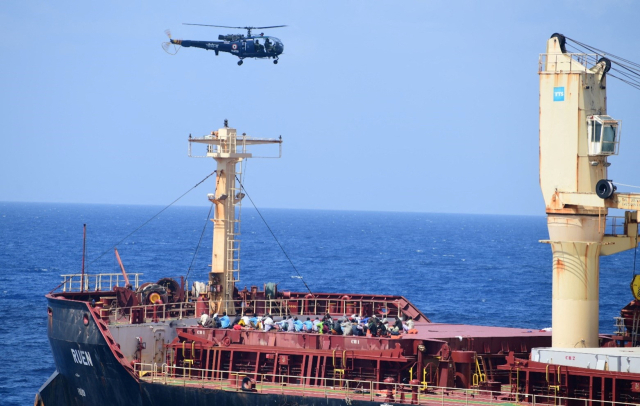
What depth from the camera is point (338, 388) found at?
34.5 m

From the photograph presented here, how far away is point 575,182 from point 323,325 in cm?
1134

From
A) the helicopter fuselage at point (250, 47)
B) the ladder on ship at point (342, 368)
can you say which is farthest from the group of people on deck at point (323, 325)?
the helicopter fuselage at point (250, 47)

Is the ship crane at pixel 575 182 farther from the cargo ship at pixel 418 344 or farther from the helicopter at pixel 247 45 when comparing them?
the helicopter at pixel 247 45

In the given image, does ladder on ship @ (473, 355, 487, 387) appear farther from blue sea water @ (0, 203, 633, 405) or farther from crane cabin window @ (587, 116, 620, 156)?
blue sea water @ (0, 203, 633, 405)

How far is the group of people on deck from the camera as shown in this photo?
121ft

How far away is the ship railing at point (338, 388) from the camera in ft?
106

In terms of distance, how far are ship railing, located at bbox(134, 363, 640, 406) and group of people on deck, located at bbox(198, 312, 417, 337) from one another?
2.08 m

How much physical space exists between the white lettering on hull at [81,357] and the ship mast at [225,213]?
6204mm

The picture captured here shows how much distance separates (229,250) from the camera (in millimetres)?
43406

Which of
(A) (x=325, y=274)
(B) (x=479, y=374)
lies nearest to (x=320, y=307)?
(B) (x=479, y=374)

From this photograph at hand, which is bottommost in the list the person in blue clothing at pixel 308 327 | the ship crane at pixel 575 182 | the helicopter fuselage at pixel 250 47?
the person in blue clothing at pixel 308 327

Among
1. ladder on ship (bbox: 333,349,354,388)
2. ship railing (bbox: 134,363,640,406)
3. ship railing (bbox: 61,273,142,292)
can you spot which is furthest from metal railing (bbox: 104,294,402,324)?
ladder on ship (bbox: 333,349,354,388)

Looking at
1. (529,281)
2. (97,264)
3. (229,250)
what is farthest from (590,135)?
(97,264)

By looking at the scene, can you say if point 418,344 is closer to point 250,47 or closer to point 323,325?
point 323,325
